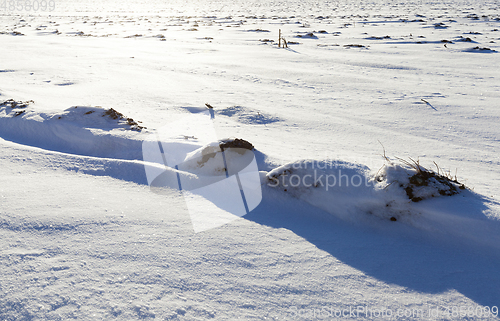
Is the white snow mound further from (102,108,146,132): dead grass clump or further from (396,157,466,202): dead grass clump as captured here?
(396,157,466,202): dead grass clump

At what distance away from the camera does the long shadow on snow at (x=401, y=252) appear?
1.17 metres

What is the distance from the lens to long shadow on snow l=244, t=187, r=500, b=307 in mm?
1171

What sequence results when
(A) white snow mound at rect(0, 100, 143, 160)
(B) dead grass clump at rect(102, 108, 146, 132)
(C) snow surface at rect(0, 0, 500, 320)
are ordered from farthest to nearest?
1. (B) dead grass clump at rect(102, 108, 146, 132)
2. (A) white snow mound at rect(0, 100, 143, 160)
3. (C) snow surface at rect(0, 0, 500, 320)

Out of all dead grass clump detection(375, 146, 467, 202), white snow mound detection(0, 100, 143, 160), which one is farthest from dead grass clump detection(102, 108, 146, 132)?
dead grass clump detection(375, 146, 467, 202)

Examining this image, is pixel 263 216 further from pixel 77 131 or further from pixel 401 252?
pixel 77 131

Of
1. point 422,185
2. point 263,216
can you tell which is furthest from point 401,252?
point 263,216

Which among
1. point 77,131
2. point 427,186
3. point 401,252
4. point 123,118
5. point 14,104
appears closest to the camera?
point 401,252

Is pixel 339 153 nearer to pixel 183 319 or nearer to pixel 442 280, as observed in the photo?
pixel 442 280

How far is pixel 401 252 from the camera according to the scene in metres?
1.33

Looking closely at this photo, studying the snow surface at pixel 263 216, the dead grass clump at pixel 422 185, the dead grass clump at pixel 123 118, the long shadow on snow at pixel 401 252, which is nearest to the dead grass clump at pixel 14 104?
the snow surface at pixel 263 216

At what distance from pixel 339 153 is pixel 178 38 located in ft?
24.1

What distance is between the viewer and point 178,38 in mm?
8344

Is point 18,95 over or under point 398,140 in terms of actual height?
over

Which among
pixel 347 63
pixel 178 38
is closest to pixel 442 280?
pixel 347 63
